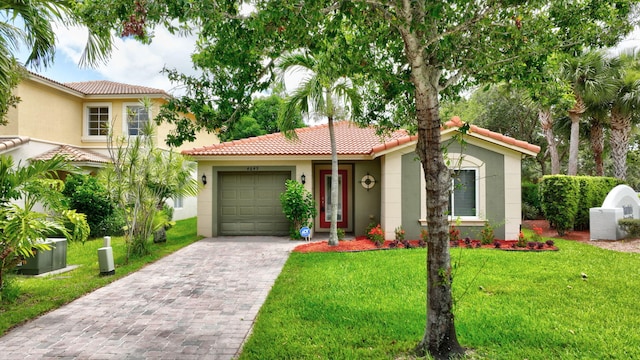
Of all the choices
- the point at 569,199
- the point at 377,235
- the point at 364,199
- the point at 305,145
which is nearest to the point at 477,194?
the point at 377,235

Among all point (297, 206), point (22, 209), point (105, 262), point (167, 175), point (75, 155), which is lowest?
point (105, 262)

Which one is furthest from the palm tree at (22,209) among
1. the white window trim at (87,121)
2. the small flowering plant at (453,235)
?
the white window trim at (87,121)

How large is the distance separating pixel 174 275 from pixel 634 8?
30.5ft

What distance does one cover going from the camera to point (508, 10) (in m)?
4.52

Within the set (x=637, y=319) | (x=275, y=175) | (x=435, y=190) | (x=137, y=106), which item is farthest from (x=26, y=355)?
(x=137, y=106)

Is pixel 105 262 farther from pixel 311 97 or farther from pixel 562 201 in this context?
pixel 562 201

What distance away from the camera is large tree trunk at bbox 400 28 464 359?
156 inches

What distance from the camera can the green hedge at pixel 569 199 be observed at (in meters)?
13.5

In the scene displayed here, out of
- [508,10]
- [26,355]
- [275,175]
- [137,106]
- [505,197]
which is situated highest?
[137,106]

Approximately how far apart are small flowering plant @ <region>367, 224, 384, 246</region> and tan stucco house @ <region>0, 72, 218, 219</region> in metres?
9.01

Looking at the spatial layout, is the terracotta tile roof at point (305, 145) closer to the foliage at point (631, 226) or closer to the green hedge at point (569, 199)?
the green hedge at point (569, 199)

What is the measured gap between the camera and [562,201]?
1354cm

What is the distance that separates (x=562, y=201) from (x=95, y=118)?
67.3 ft

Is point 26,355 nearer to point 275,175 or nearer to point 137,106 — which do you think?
point 275,175
